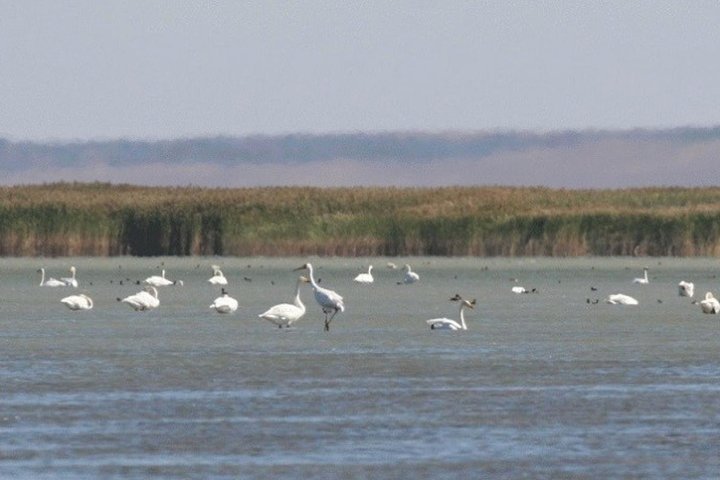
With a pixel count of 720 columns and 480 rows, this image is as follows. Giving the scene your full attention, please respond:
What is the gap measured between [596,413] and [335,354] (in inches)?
281

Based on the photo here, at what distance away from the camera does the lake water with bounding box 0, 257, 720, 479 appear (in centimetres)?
1355

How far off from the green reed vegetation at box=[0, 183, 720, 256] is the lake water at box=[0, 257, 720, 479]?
28123 mm

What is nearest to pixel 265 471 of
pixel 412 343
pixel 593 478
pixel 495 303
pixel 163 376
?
pixel 593 478

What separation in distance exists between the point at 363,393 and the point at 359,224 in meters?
48.2

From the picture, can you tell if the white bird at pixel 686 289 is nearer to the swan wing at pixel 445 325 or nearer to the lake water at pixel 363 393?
the lake water at pixel 363 393

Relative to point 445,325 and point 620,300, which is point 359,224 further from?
point 445,325

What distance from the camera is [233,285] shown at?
46.3m

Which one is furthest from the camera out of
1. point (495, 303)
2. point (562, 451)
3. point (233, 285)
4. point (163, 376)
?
point (233, 285)

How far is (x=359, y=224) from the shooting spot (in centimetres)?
6650

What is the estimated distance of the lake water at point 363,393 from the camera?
1355cm

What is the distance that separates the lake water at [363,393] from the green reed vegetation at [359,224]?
28.1 m

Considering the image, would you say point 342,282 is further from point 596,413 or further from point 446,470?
point 446,470

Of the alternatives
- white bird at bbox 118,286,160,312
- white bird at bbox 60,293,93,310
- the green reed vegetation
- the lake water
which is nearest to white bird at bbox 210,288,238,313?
the lake water

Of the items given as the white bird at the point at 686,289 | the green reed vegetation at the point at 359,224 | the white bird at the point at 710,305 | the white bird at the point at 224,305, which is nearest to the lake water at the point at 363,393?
the white bird at the point at 224,305
